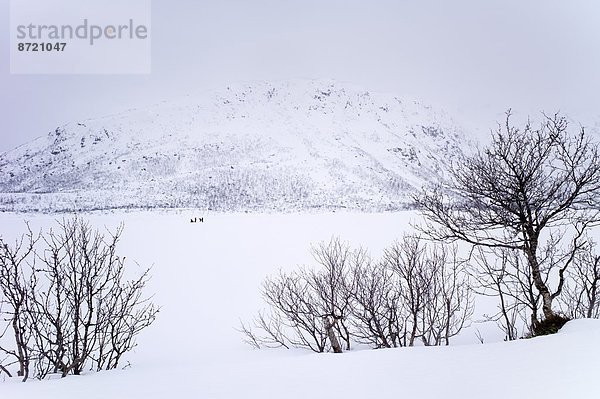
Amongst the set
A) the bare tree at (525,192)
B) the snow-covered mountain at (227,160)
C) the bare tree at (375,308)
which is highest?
the snow-covered mountain at (227,160)

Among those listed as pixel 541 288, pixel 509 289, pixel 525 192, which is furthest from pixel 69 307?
pixel 509 289

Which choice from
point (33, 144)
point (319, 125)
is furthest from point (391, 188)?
point (33, 144)

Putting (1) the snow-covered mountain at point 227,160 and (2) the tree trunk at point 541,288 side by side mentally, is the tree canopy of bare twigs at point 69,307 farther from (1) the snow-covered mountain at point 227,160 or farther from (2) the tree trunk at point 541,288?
(1) the snow-covered mountain at point 227,160

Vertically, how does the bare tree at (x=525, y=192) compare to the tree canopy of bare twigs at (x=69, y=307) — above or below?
above

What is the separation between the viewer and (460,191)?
7.75 metres

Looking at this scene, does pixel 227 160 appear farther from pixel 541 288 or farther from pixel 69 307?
pixel 541 288

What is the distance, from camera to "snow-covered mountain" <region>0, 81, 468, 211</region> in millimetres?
95000

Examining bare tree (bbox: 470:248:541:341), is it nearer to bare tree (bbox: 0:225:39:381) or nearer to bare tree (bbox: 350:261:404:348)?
bare tree (bbox: 350:261:404:348)

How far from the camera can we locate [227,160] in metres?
137

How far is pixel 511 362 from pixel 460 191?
448 centimetres

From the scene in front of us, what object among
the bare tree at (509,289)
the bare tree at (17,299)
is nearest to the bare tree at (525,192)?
the bare tree at (509,289)

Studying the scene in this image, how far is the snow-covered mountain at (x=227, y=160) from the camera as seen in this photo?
9500 cm

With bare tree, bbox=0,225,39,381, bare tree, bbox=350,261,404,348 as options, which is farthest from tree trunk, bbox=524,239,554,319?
bare tree, bbox=0,225,39,381

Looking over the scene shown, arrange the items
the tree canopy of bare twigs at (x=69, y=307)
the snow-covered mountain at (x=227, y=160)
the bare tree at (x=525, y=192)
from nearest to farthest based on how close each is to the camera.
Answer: the tree canopy of bare twigs at (x=69, y=307) < the bare tree at (x=525, y=192) < the snow-covered mountain at (x=227, y=160)
